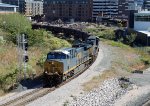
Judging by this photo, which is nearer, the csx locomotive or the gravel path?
the gravel path

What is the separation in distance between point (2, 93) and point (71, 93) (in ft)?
20.5

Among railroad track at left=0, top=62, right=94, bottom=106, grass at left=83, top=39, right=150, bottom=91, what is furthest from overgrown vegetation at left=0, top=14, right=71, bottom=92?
grass at left=83, top=39, right=150, bottom=91

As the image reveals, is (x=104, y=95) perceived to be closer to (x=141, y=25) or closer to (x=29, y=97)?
(x=29, y=97)

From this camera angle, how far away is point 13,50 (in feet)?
163

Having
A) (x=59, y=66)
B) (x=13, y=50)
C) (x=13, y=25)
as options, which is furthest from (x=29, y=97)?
(x=13, y=25)

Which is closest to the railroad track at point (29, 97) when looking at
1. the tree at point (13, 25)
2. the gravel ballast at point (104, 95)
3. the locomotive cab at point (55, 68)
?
the locomotive cab at point (55, 68)

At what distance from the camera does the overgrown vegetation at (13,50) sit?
3711 centimetres

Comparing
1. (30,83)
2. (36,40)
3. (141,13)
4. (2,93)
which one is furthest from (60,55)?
(141,13)

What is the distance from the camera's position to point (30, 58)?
4691 cm

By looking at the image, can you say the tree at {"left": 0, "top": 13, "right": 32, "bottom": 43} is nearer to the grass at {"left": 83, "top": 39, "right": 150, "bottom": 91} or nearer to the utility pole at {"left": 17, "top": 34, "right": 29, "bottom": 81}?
the grass at {"left": 83, "top": 39, "right": 150, "bottom": 91}

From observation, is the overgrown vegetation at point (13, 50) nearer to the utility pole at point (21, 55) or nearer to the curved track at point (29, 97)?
the utility pole at point (21, 55)

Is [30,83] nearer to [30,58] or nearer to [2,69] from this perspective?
[2,69]

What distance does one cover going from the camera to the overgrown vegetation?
37.1 metres

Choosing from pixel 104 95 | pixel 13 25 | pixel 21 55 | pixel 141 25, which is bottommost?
pixel 104 95
